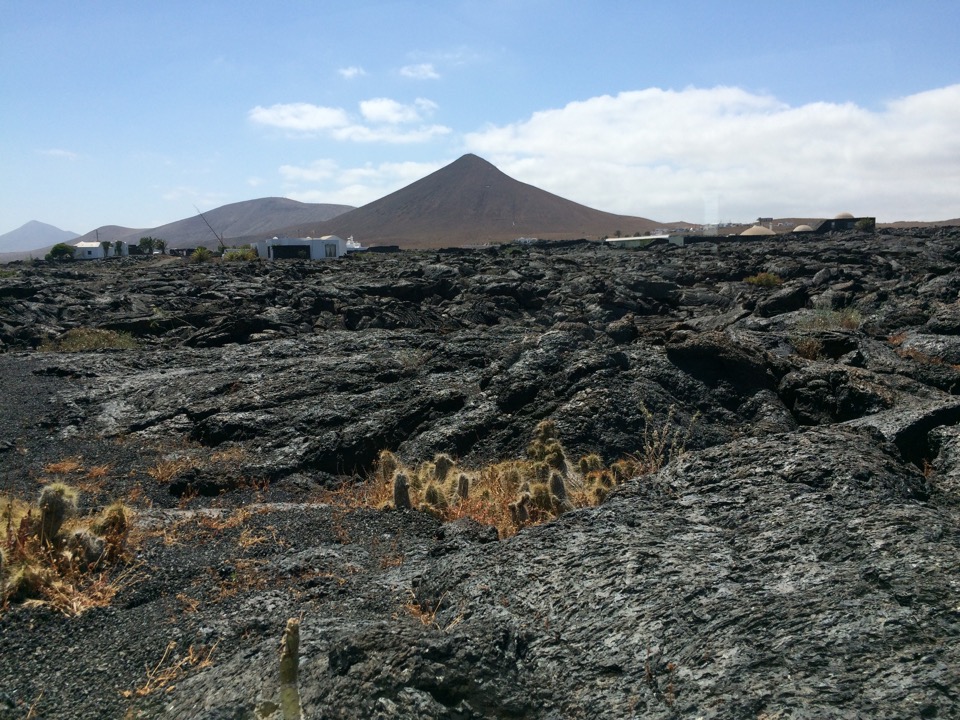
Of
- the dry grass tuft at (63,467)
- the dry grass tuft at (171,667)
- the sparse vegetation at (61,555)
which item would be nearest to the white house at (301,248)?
the dry grass tuft at (63,467)

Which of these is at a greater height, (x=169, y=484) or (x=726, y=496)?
→ (x=726, y=496)

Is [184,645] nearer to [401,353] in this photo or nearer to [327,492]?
[327,492]

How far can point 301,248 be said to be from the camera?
2494 inches

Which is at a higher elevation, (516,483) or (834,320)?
(834,320)

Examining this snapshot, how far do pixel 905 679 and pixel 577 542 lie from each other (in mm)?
1693

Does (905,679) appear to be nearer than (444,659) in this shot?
Yes

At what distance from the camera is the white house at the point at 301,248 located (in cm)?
6159

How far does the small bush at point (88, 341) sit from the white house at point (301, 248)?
1609 inches

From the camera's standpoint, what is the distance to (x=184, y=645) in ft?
12.4

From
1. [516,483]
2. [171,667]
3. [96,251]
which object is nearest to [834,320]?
[516,483]

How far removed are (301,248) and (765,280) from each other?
42789 mm

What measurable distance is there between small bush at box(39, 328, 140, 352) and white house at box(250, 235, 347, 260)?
40857mm

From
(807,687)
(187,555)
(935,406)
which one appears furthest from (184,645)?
(935,406)

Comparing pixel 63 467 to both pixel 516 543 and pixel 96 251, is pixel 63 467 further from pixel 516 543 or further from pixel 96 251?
pixel 96 251
